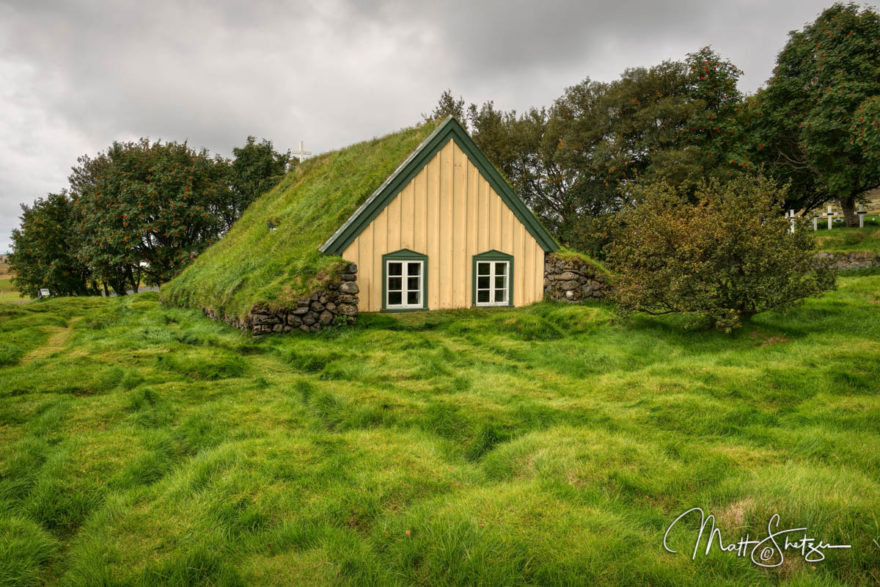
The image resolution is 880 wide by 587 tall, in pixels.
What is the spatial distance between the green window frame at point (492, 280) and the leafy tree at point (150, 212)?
20487 mm

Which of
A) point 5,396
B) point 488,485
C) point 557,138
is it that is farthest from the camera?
point 557,138

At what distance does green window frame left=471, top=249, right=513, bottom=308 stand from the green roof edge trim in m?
1.52

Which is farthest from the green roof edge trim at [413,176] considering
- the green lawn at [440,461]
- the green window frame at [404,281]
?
the green lawn at [440,461]

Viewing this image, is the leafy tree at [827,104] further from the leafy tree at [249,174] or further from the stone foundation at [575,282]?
the leafy tree at [249,174]

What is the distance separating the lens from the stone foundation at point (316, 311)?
11414mm

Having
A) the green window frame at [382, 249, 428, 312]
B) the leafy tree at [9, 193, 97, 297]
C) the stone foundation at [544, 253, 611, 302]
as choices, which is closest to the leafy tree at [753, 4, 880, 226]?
the stone foundation at [544, 253, 611, 302]

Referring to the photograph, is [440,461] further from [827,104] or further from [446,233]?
[827,104]

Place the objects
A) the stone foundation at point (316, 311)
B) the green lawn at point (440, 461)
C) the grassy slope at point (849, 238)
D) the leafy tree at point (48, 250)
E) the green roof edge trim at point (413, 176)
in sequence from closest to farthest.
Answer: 1. the green lawn at point (440, 461)
2. the stone foundation at point (316, 311)
3. the green roof edge trim at point (413, 176)
4. the grassy slope at point (849, 238)
5. the leafy tree at point (48, 250)

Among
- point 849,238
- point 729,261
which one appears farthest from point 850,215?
point 729,261

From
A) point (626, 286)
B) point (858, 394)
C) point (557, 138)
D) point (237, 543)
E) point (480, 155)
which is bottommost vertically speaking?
point (237, 543)

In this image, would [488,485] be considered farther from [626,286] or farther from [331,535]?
[626,286]

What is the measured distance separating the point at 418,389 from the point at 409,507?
358cm

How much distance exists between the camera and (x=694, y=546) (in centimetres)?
333

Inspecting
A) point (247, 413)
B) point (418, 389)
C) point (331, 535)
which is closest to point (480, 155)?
point (418, 389)
